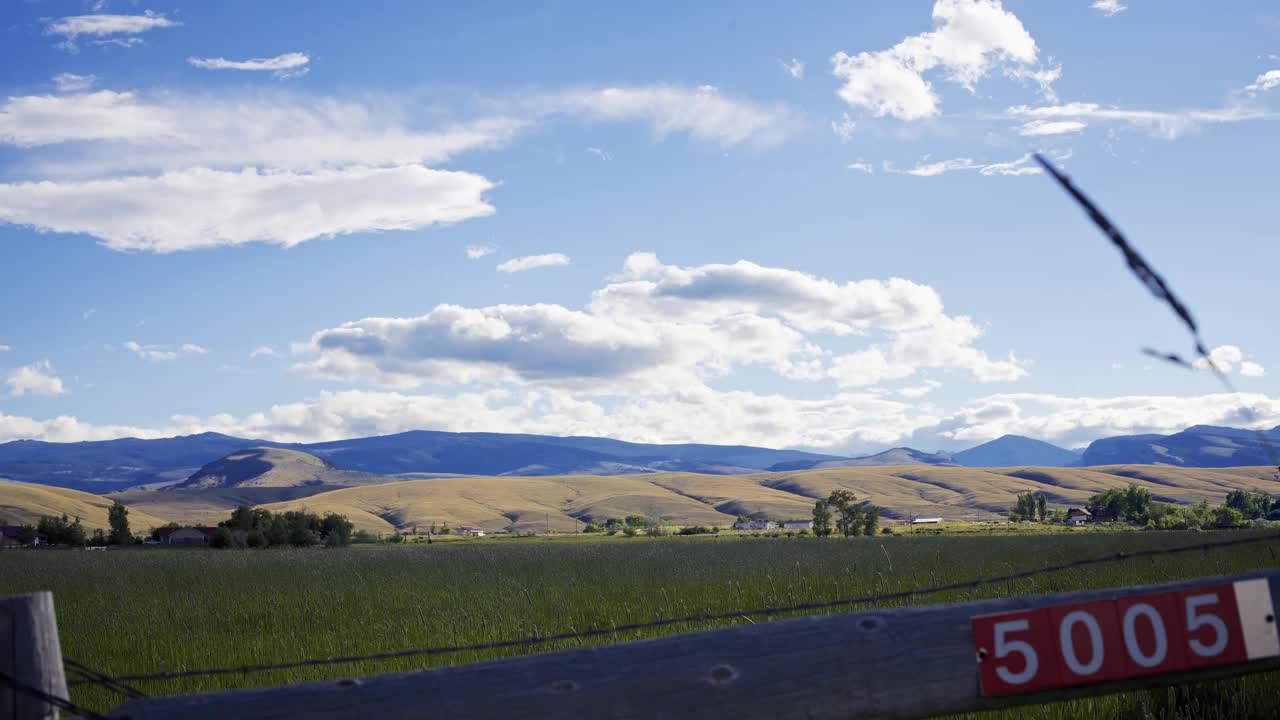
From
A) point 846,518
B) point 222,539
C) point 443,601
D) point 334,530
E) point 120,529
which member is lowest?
point 846,518

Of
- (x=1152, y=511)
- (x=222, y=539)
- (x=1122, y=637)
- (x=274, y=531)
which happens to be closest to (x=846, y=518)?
(x=1152, y=511)

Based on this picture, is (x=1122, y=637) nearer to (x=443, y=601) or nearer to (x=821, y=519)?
(x=443, y=601)

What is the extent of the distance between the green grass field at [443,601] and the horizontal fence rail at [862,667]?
377 cm

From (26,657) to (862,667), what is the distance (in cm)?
295

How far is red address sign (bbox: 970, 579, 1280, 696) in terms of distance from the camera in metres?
3.61

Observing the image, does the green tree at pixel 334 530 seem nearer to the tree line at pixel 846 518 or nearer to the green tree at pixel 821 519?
the tree line at pixel 846 518

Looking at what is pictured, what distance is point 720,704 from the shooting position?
3385 mm

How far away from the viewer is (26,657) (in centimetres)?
349

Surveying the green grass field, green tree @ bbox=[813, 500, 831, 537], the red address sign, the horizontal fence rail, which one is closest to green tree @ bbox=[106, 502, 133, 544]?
the green grass field

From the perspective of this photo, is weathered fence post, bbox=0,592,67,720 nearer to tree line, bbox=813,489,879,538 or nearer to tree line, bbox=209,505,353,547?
tree line, bbox=209,505,353,547

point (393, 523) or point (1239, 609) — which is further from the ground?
point (1239, 609)

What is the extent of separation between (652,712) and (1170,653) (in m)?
1.98

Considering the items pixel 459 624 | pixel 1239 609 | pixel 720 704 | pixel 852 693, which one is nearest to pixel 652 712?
pixel 720 704

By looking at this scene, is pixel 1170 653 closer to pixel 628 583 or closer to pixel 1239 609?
pixel 1239 609
